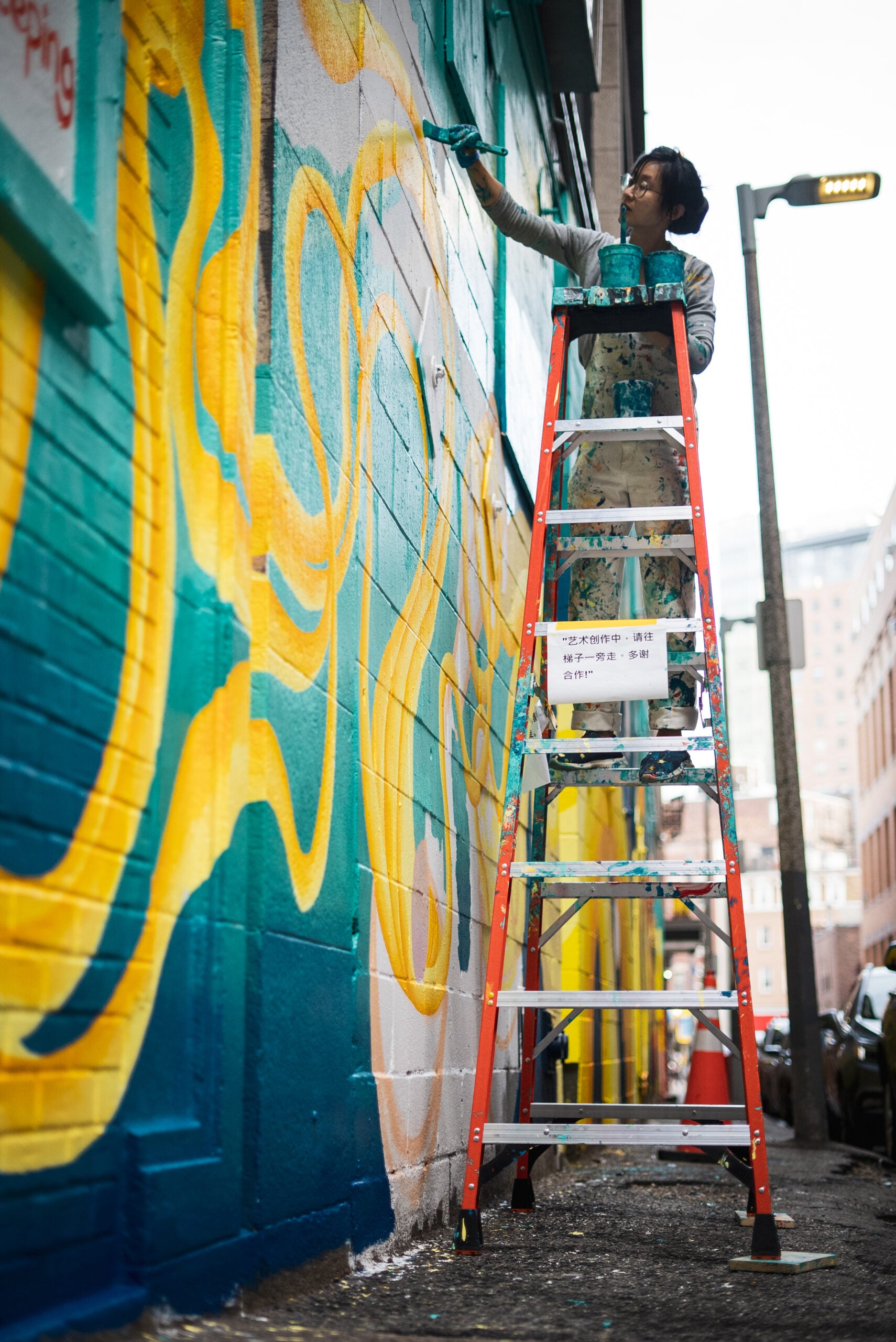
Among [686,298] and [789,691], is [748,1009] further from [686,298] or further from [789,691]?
[789,691]

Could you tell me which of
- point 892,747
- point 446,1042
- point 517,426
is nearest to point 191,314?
point 446,1042

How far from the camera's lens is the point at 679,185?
4.80 meters

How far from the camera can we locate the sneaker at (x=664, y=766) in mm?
4035

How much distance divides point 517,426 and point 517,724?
9.35 ft

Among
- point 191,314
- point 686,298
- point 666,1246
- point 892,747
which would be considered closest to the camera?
point 191,314

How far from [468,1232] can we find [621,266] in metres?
2.90

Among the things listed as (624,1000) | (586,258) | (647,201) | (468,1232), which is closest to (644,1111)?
(624,1000)

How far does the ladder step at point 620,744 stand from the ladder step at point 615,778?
0.24 m

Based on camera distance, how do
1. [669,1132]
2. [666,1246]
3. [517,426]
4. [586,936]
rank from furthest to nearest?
[586,936] < [517,426] < [666,1246] < [669,1132]

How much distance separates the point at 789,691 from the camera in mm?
10430

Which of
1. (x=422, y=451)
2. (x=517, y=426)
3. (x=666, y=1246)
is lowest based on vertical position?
(x=666, y=1246)

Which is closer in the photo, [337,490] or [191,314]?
[191,314]

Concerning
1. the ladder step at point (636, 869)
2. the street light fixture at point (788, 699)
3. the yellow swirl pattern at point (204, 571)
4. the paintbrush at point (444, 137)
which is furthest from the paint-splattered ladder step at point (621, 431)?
the street light fixture at point (788, 699)

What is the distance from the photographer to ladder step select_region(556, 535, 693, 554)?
409 centimetres
